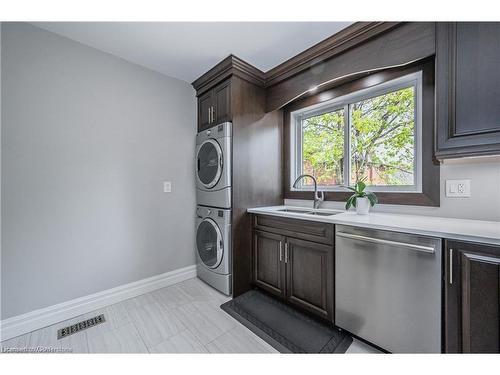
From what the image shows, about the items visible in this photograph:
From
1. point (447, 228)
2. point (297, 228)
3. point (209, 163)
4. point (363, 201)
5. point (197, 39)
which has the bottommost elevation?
point (297, 228)

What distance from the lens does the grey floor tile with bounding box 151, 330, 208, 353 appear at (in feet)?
4.58

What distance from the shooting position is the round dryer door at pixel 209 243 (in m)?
2.14

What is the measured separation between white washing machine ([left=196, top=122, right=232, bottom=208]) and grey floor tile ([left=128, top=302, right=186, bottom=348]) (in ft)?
3.53

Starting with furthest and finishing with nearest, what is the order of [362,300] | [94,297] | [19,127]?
[94,297] < [19,127] < [362,300]

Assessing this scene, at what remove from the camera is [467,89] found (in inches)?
44.4

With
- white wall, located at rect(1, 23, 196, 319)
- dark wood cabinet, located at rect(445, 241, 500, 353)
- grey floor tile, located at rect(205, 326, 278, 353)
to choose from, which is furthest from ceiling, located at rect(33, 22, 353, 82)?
grey floor tile, located at rect(205, 326, 278, 353)

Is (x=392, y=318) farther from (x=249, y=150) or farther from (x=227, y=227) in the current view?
(x=249, y=150)

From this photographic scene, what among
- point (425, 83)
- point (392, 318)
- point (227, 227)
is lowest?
point (392, 318)

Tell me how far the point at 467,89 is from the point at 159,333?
2567mm

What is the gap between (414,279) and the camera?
1165mm

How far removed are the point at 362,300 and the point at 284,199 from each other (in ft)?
4.72

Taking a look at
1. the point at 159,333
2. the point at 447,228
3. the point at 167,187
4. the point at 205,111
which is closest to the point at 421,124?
the point at 447,228

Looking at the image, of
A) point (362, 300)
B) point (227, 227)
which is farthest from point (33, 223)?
point (362, 300)

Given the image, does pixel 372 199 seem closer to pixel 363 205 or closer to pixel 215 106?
pixel 363 205
